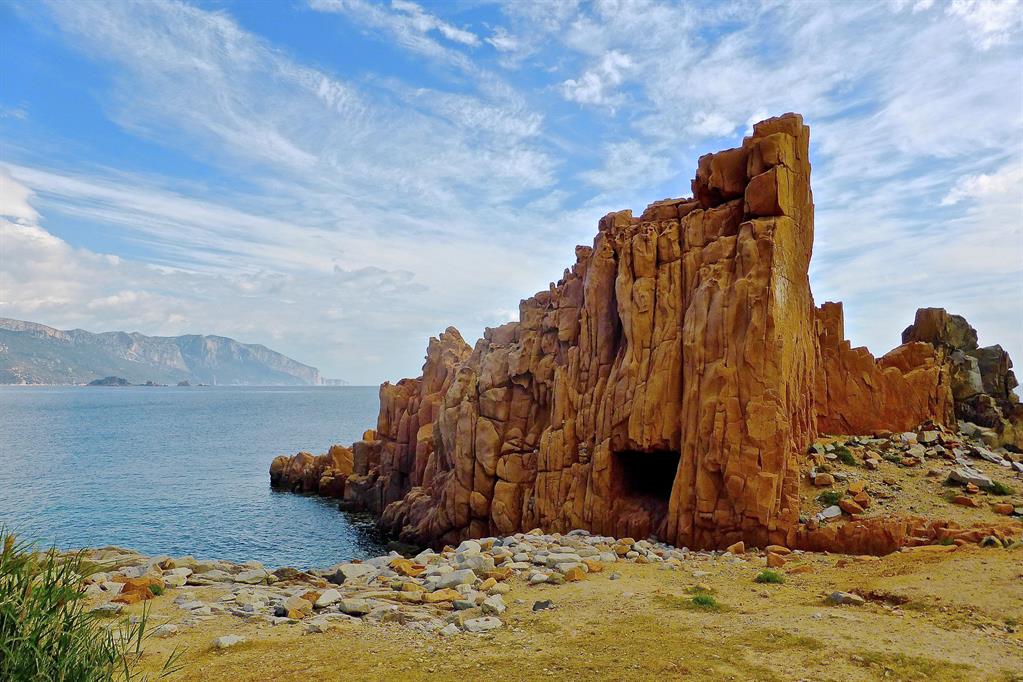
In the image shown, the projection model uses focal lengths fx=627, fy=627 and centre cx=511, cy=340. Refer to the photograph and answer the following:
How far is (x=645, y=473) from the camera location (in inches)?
1259

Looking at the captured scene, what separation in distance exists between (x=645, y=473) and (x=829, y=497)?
9.02m

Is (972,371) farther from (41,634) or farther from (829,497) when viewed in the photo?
(41,634)

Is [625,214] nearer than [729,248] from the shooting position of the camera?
No

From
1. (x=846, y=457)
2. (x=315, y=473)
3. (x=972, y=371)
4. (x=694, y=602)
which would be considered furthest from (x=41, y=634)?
(x=315, y=473)

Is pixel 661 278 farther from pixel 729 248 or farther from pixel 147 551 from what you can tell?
pixel 147 551

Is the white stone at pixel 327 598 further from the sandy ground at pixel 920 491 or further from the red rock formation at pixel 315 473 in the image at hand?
the red rock formation at pixel 315 473

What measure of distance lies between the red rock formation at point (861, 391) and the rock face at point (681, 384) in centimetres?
8

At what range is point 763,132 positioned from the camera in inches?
1078

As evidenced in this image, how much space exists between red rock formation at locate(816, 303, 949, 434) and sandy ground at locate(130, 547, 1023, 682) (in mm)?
17005

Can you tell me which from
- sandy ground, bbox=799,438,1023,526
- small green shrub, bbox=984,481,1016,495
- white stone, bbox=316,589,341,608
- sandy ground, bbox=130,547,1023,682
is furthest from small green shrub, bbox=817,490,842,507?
white stone, bbox=316,589,341,608

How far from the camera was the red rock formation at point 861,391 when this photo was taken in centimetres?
3447

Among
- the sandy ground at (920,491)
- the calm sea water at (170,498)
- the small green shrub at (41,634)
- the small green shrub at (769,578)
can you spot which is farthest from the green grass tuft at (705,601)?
the calm sea water at (170,498)

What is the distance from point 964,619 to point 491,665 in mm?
10528

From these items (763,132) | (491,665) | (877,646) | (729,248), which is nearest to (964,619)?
(877,646)
